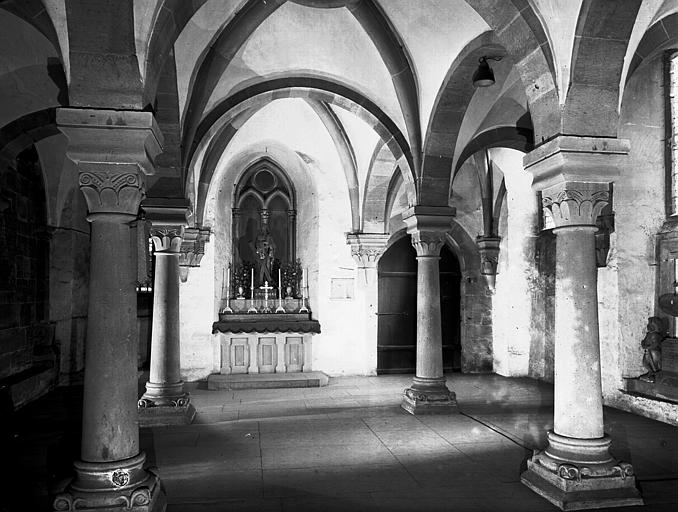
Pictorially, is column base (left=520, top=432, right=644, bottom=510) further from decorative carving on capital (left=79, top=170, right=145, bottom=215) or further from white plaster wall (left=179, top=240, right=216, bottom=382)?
white plaster wall (left=179, top=240, right=216, bottom=382)

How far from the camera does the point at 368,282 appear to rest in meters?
11.5

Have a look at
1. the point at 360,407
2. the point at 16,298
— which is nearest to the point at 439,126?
the point at 360,407

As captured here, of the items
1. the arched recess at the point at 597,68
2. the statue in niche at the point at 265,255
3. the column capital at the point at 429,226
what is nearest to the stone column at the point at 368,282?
the statue in niche at the point at 265,255

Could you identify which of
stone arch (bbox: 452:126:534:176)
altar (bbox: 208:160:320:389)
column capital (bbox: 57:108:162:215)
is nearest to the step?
altar (bbox: 208:160:320:389)

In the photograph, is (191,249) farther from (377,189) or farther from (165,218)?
(377,189)

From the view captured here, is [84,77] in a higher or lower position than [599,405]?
higher

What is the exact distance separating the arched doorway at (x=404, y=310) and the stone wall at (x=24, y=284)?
20.9 ft

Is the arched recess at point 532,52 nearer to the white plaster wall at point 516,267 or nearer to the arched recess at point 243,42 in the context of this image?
the arched recess at point 243,42

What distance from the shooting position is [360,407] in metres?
7.98

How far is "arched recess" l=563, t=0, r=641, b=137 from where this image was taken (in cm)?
412

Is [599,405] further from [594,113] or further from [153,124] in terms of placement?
[153,124]

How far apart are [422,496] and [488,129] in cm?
624

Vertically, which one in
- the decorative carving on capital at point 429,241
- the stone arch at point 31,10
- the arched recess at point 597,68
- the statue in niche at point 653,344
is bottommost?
the statue in niche at point 653,344

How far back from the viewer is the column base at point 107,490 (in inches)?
137
